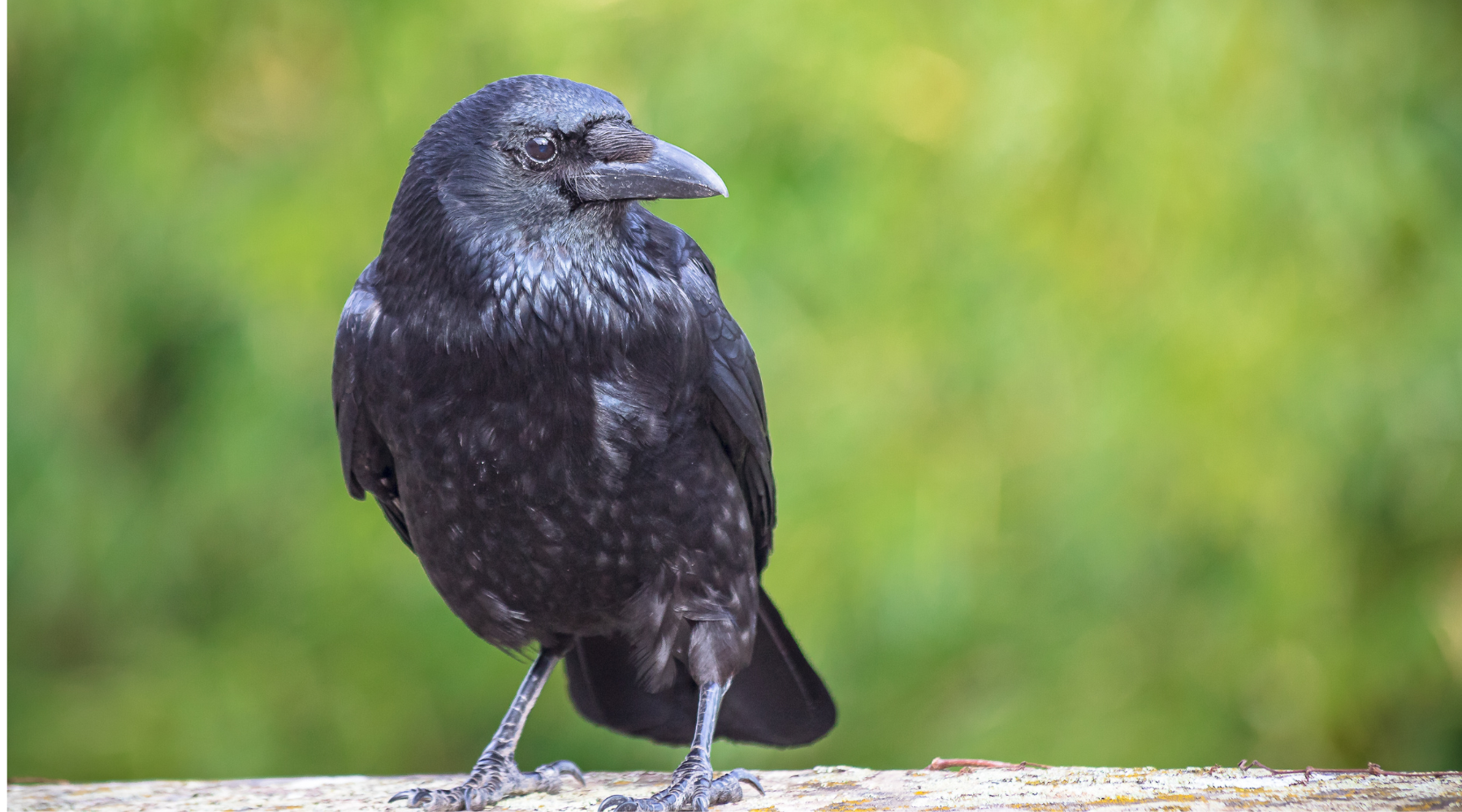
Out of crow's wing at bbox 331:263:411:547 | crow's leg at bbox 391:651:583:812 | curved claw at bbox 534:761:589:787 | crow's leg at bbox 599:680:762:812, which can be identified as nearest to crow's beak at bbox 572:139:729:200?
crow's wing at bbox 331:263:411:547

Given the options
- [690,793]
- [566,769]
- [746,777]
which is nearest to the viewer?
[690,793]

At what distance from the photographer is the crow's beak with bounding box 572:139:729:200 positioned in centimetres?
220

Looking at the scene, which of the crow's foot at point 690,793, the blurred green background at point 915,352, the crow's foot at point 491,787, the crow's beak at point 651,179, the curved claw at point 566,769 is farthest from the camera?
the blurred green background at point 915,352

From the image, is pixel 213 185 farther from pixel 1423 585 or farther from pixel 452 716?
pixel 1423 585

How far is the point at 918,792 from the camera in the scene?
2.41m

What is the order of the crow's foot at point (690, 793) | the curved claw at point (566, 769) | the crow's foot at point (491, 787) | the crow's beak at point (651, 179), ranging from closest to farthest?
the crow's beak at point (651, 179) → the crow's foot at point (690, 793) → the crow's foot at point (491, 787) → the curved claw at point (566, 769)

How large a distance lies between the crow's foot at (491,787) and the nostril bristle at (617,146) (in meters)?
1.16

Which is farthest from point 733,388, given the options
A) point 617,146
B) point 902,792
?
point 902,792

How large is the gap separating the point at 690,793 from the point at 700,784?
31mm

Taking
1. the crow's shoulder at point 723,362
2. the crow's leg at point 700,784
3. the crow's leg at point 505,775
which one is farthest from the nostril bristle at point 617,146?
the crow's leg at point 505,775

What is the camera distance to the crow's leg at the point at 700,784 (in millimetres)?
2322

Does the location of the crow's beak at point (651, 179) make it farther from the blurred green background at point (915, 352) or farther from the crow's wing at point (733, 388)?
the blurred green background at point (915, 352)

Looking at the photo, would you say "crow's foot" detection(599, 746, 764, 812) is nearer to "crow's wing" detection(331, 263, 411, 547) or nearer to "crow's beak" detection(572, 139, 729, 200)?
"crow's wing" detection(331, 263, 411, 547)

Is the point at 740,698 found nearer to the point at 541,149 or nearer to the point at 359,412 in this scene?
the point at 359,412
